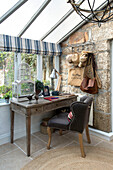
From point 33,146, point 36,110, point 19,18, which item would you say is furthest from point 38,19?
point 33,146

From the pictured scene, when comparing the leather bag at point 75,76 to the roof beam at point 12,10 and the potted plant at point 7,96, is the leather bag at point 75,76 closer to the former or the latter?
the potted plant at point 7,96

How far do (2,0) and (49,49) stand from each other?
1.51 meters

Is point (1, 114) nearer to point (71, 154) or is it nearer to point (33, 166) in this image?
point (33, 166)

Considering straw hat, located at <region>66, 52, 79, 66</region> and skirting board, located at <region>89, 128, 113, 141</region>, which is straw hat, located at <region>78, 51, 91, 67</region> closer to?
straw hat, located at <region>66, 52, 79, 66</region>

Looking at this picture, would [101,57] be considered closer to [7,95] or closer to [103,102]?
[103,102]

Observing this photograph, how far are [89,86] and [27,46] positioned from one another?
153cm

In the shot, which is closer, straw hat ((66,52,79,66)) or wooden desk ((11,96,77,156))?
wooden desk ((11,96,77,156))

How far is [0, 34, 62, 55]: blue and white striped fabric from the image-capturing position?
103 inches

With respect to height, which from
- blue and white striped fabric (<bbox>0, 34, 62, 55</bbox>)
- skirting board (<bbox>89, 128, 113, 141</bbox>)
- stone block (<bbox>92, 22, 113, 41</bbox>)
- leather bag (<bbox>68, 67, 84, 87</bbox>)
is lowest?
skirting board (<bbox>89, 128, 113, 141</bbox>)

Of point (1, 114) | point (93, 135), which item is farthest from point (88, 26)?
point (1, 114)

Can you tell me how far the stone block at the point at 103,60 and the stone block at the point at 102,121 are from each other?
38.7 inches

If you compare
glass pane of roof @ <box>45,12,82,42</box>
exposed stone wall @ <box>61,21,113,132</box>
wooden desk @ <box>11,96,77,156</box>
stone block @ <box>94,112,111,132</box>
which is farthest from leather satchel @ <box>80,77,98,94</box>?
glass pane of roof @ <box>45,12,82,42</box>

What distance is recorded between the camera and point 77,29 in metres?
3.27

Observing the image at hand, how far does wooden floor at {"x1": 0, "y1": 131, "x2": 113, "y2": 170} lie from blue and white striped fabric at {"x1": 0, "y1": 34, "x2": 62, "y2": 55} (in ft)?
5.94
